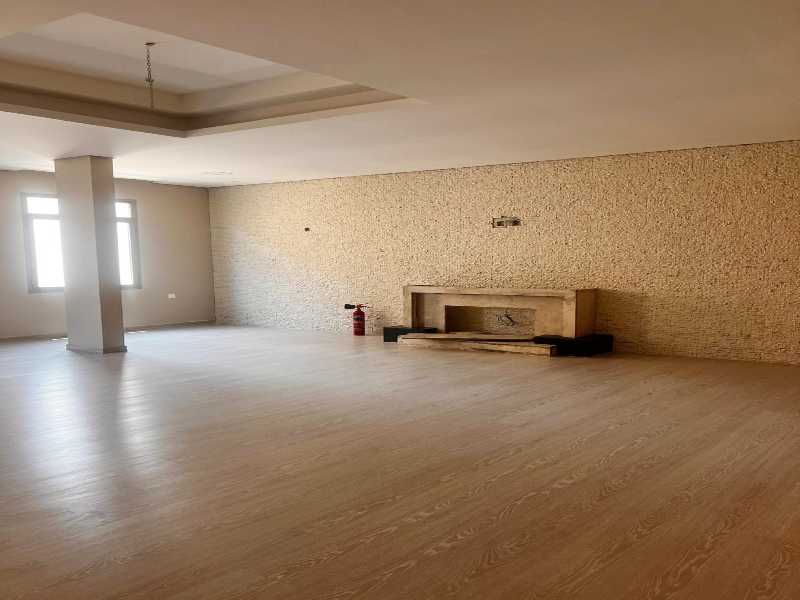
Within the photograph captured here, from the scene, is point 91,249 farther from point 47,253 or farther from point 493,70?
point 493,70

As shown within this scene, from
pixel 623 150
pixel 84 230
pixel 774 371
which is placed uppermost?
pixel 623 150

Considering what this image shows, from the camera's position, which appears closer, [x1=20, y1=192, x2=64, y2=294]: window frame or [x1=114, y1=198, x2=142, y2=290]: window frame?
[x1=20, y1=192, x2=64, y2=294]: window frame

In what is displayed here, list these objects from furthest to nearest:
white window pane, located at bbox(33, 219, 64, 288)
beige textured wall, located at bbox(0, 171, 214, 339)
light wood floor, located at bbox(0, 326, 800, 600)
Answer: white window pane, located at bbox(33, 219, 64, 288), beige textured wall, located at bbox(0, 171, 214, 339), light wood floor, located at bbox(0, 326, 800, 600)

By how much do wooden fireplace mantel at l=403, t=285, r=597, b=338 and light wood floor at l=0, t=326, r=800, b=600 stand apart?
1671 millimetres

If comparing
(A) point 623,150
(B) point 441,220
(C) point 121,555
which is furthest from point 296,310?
(C) point 121,555

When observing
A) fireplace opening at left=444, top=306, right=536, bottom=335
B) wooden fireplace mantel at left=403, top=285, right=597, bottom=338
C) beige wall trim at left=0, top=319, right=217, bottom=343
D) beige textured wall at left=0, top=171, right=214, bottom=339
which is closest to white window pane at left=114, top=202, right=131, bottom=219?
beige textured wall at left=0, top=171, right=214, bottom=339

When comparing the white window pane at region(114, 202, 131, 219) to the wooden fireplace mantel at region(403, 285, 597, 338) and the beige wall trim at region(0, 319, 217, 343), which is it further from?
the wooden fireplace mantel at region(403, 285, 597, 338)

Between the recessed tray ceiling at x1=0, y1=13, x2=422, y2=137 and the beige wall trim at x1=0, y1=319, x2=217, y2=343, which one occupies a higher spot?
the recessed tray ceiling at x1=0, y1=13, x2=422, y2=137

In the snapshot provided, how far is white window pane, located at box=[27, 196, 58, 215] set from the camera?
10.6 m

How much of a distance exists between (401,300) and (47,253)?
561cm

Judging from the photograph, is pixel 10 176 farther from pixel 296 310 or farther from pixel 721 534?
pixel 721 534

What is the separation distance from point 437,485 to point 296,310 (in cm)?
853

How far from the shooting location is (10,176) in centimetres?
1030

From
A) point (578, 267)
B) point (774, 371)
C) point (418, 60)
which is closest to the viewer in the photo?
point (418, 60)
